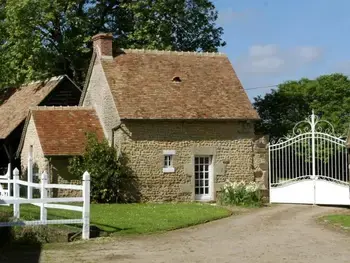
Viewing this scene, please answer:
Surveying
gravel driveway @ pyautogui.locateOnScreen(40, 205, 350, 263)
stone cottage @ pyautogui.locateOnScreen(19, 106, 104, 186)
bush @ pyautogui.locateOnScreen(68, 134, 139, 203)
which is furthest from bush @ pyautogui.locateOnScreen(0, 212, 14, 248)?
stone cottage @ pyautogui.locateOnScreen(19, 106, 104, 186)

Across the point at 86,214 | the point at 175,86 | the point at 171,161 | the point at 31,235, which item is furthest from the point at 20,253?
the point at 175,86

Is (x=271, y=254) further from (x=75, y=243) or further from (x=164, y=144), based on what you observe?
(x=164, y=144)

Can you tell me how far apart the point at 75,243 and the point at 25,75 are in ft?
71.9

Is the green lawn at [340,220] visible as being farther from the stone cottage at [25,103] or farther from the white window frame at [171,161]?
the stone cottage at [25,103]

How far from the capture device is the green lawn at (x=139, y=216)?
1641 cm

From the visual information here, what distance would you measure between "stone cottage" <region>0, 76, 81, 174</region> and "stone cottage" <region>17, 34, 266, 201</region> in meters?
4.30

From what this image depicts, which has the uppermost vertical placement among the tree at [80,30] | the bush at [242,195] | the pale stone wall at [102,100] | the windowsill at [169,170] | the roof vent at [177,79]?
the tree at [80,30]

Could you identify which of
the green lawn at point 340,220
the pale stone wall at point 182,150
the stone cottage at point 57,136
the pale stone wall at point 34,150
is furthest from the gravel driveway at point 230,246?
the pale stone wall at point 34,150

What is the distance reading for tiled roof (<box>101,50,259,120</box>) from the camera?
83.4 ft

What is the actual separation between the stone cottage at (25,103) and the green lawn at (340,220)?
17097mm

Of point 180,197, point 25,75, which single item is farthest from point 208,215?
point 25,75

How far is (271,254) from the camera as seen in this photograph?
1259 centimetres

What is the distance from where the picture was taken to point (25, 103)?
3328 cm

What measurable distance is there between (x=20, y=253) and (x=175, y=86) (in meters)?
15.0
